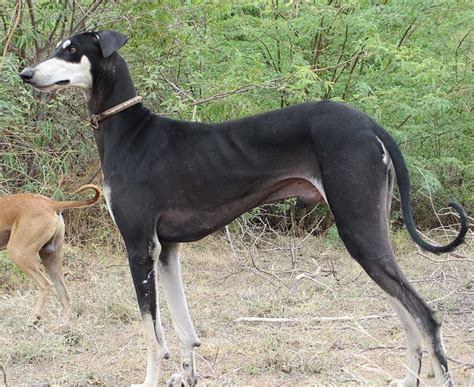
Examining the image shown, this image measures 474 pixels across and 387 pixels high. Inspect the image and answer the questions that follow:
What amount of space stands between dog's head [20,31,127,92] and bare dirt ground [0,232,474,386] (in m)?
1.94

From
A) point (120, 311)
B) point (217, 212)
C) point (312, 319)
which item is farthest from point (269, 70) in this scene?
point (217, 212)

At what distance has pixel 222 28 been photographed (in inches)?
424

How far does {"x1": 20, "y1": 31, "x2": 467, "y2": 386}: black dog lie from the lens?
4.89m

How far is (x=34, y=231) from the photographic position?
25.5ft

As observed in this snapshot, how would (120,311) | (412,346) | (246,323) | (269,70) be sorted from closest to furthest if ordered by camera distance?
(412,346) → (246,323) → (120,311) → (269,70)

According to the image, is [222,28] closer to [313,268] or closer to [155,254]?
[313,268]

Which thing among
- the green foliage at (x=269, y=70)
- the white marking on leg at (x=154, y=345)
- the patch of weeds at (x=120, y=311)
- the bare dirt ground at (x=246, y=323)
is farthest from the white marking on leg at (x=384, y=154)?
the green foliage at (x=269, y=70)

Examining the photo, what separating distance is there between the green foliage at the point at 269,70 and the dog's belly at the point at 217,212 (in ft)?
12.5

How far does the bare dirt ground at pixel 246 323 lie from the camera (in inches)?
222

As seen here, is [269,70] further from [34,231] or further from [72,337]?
[72,337]

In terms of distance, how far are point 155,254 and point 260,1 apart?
5905 mm

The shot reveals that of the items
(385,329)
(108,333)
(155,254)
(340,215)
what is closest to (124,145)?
(155,254)

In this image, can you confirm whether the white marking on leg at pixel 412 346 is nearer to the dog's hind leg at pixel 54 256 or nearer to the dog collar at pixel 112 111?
the dog collar at pixel 112 111

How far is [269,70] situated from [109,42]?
536 cm
